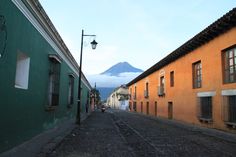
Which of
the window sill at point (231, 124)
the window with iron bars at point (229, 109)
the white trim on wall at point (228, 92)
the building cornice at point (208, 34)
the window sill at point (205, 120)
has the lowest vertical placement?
the window sill at point (231, 124)

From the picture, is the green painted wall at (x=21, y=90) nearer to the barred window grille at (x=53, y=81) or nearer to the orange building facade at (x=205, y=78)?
the barred window grille at (x=53, y=81)

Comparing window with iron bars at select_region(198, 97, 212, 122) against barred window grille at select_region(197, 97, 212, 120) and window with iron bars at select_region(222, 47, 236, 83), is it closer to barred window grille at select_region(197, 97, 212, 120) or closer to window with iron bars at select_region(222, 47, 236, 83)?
barred window grille at select_region(197, 97, 212, 120)

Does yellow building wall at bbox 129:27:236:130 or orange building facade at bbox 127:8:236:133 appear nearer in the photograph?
orange building facade at bbox 127:8:236:133

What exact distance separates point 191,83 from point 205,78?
2.83 metres

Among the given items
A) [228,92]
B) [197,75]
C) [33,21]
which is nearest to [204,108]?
[197,75]

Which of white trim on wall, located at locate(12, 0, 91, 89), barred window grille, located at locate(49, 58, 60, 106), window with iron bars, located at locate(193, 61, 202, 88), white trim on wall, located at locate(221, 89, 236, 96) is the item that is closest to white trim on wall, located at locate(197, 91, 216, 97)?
window with iron bars, located at locate(193, 61, 202, 88)

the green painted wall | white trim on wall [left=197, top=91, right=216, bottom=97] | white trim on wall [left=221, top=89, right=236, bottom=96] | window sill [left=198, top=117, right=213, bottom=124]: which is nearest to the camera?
the green painted wall

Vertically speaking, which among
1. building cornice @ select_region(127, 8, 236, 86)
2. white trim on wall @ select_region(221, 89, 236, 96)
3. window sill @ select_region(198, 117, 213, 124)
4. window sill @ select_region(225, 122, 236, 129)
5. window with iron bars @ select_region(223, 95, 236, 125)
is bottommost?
window sill @ select_region(225, 122, 236, 129)

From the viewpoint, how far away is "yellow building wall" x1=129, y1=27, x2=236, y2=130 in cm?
1695

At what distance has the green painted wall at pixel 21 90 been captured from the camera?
7.67m

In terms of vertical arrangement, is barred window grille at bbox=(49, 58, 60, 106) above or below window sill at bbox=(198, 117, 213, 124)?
above

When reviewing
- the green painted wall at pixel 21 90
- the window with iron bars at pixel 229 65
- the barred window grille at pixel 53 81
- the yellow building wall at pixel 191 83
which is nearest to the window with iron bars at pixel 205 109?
the yellow building wall at pixel 191 83

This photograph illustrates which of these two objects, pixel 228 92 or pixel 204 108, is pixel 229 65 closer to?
pixel 228 92

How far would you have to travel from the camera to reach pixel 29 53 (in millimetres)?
10000
